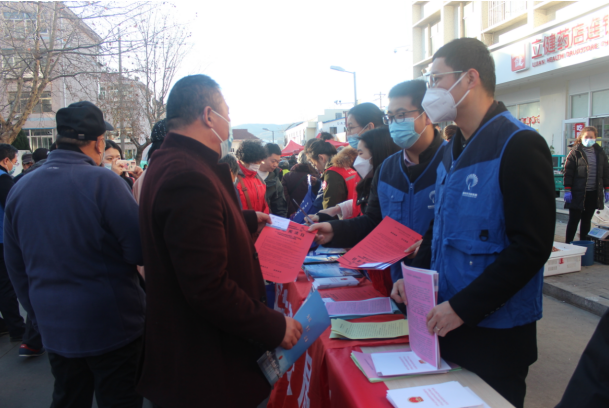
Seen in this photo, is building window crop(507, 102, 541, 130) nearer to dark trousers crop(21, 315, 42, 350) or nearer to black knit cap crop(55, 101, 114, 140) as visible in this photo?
black knit cap crop(55, 101, 114, 140)

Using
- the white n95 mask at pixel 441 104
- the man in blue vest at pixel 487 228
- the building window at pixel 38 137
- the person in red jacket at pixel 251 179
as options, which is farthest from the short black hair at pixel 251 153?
the building window at pixel 38 137

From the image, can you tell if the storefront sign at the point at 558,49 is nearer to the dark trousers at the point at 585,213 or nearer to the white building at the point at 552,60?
the white building at the point at 552,60

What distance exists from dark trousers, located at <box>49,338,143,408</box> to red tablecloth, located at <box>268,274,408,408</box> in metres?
0.89

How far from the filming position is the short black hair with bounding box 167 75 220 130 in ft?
4.79

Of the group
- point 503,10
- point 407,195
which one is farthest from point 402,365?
point 503,10

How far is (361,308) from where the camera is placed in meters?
2.08

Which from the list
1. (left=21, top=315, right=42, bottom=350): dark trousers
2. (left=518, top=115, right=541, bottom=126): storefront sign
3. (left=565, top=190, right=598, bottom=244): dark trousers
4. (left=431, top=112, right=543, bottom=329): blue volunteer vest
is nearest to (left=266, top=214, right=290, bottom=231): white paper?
(left=431, top=112, right=543, bottom=329): blue volunteer vest

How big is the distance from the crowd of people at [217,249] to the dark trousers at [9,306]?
8.06 ft

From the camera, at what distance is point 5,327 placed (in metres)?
4.41

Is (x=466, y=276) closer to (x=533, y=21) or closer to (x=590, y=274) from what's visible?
(x=590, y=274)

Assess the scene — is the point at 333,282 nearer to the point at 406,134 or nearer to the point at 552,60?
the point at 406,134

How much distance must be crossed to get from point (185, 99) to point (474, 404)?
146cm

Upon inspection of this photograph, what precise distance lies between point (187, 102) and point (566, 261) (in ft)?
18.8

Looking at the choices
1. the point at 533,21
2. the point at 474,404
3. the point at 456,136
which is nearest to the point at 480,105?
the point at 456,136
